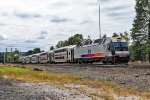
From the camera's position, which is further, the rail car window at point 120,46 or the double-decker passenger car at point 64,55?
the double-decker passenger car at point 64,55

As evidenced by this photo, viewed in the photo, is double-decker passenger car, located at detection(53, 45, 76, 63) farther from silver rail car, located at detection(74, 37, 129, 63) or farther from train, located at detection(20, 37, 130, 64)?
silver rail car, located at detection(74, 37, 129, 63)

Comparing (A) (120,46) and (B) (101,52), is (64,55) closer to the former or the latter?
(B) (101,52)

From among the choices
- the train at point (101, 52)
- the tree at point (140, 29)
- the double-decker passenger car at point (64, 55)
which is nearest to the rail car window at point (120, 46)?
the train at point (101, 52)

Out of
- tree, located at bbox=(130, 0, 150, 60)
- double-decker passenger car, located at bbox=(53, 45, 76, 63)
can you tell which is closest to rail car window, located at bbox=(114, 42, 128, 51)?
double-decker passenger car, located at bbox=(53, 45, 76, 63)

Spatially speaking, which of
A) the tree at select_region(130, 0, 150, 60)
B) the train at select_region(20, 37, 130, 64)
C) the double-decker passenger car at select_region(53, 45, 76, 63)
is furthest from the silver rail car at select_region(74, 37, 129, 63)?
the tree at select_region(130, 0, 150, 60)

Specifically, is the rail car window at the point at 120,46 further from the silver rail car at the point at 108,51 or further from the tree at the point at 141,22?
the tree at the point at 141,22

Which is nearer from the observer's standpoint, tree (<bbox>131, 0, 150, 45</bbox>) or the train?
the train

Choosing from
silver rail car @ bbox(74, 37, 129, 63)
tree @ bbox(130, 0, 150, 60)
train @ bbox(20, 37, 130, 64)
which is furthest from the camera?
tree @ bbox(130, 0, 150, 60)

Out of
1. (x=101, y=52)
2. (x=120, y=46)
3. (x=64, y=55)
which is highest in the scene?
(x=120, y=46)

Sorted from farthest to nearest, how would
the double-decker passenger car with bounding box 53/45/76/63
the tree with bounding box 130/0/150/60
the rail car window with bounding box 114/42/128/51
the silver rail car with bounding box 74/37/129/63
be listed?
the tree with bounding box 130/0/150/60, the double-decker passenger car with bounding box 53/45/76/63, the rail car window with bounding box 114/42/128/51, the silver rail car with bounding box 74/37/129/63

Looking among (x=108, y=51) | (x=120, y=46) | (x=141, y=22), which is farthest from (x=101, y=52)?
(x=141, y=22)

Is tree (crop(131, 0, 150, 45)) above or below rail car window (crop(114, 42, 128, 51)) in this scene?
above

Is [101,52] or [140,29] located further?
[140,29]

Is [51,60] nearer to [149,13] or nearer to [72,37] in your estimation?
[149,13]
